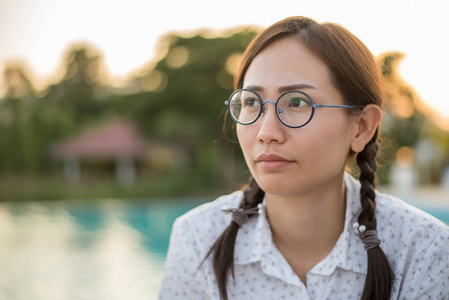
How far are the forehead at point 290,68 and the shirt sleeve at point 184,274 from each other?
71 cm

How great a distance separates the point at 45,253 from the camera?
26.7 feet

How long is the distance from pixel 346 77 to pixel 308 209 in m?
0.51

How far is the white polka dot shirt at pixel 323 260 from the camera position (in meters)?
1.60

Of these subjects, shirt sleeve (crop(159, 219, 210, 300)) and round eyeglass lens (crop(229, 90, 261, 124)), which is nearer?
round eyeglass lens (crop(229, 90, 261, 124))

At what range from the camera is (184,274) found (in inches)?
72.5

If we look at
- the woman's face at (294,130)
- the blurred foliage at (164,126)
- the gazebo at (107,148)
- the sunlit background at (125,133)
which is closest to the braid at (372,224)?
the woman's face at (294,130)

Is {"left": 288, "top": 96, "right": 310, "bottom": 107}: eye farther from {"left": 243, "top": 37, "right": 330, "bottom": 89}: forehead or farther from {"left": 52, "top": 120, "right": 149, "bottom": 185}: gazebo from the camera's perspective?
{"left": 52, "top": 120, "right": 149, "bottom": 185}: gazebo

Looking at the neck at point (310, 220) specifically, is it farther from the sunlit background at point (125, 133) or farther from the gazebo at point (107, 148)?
the gazebo at point (107, 148)

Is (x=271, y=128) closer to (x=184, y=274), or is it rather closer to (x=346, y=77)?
(x=346, y=77)

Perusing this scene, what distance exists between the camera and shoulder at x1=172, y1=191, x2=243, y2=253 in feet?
6.15

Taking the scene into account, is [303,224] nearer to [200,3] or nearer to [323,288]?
[323,288]

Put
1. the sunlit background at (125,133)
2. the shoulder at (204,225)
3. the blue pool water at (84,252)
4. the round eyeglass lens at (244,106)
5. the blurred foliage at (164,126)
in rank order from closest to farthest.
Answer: the round eyeglass lens at (244,106), the shoulder at (204,225), the blue pool water at (84,252), the sunlit background at (125,133), the blurred foliage at (164,126)

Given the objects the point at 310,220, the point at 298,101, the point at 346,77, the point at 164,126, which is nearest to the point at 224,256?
the point at 310,220

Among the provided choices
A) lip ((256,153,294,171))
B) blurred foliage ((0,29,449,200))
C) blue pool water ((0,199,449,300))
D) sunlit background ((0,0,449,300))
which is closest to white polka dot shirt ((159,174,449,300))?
lip ((256,153,294,171))
